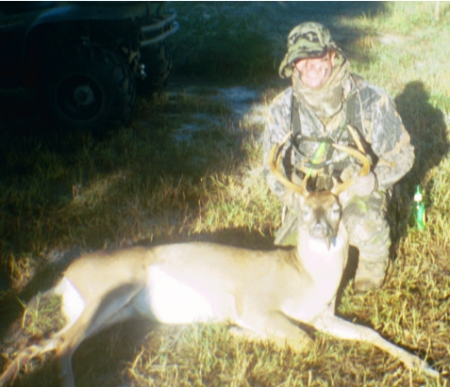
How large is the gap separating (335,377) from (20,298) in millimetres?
2245

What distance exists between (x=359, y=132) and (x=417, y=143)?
Answer: 7.78ft

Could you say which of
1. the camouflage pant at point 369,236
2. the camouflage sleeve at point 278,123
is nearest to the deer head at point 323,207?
the camouflage pant at point 369,236

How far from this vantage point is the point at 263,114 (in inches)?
297

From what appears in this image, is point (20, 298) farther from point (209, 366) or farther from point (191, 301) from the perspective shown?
point (209, 366)

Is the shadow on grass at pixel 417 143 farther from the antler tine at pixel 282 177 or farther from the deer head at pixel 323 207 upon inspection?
the antler tine at pixel 282 177

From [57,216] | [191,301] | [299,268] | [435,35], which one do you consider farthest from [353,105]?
[435,35]

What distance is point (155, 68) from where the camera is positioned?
778cm

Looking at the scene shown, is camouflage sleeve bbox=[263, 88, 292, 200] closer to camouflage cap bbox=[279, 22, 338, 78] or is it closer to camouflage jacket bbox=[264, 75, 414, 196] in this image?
camouflage jacket bbox=[264, 75, 414, 196]

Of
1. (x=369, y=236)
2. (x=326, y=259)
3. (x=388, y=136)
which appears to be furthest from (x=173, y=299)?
(x=388, y=136)

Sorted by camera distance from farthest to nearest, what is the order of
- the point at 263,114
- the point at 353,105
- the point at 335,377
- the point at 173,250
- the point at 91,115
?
the point at 263,114, the point at 91,115, the point at 353,105, the point at 173,250, the point at 335,377

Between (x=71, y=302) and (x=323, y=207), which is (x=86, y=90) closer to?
(x=71, y=302)

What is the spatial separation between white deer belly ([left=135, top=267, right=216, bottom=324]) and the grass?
110 millimetres

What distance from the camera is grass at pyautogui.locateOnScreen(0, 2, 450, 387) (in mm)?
3139

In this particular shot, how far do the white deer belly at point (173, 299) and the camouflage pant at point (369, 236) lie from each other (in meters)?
1.20
